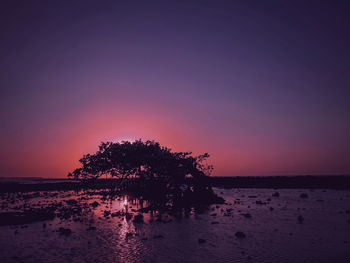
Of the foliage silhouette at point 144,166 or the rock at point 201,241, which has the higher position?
the foliage silhouette at point 144,166

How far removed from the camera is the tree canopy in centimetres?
3084

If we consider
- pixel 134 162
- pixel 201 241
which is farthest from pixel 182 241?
pixel 134 162

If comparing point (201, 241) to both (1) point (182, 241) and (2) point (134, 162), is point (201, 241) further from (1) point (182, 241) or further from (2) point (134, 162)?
(2) point (134, 162)

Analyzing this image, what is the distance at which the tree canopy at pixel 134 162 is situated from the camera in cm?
3084

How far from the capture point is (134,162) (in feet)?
103

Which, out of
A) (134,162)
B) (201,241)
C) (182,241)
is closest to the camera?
(201,241)

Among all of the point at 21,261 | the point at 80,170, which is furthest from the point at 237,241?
the point at 80,170

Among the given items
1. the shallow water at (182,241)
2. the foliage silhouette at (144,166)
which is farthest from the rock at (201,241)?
the foliage silhouette at (144,166)

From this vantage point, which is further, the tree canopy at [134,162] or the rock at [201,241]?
the tree canopy at [134,162]

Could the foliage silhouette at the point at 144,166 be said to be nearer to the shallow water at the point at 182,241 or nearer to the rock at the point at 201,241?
the shallow water at the point at 182,241

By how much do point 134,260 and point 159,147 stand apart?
776 inches

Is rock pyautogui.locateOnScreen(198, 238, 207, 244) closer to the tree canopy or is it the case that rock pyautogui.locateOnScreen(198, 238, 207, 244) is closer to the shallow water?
the shallow water

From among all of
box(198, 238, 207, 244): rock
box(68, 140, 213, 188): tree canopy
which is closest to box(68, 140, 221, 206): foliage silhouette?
box(68, 140, 213, 188): tree canopy

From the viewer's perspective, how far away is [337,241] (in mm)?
17906
